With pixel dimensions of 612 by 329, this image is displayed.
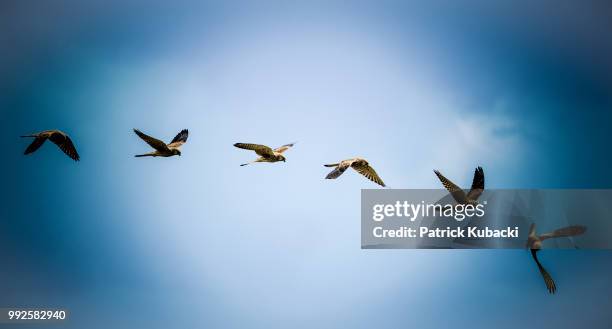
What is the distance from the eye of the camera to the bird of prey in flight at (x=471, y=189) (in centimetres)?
969

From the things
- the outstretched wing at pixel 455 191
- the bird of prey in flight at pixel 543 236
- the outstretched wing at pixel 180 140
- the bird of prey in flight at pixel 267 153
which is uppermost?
the outstretched wing at pixel 180 140

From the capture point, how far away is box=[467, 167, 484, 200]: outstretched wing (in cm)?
968

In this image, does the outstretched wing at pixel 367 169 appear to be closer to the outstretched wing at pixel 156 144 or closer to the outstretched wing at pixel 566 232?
the outstretched wing at pixel 156 144

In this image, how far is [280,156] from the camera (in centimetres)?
1072

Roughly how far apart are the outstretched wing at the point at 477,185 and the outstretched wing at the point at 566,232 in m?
2.05

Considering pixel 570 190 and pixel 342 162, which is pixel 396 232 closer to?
pixel 342 162

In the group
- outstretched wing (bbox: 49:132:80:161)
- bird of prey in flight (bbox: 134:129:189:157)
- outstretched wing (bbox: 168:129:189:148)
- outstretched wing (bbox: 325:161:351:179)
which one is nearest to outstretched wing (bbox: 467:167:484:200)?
outstretched wing (bbox: 325:161:351:179)

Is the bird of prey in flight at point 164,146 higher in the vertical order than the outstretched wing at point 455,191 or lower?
higher

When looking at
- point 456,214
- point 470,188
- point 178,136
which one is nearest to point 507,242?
point 456,214

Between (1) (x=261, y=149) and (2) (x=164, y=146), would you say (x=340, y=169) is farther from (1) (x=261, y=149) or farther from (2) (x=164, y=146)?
(2) (x=164, y=146)

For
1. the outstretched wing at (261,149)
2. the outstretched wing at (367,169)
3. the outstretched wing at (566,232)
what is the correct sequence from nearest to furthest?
the outstretched wing at (261,149) < the outstretched wing at (367,169) < the outstretched wing at (566,232)

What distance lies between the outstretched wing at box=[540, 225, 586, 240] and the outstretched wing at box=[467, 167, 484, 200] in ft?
6.74

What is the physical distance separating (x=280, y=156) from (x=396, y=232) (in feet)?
9.28

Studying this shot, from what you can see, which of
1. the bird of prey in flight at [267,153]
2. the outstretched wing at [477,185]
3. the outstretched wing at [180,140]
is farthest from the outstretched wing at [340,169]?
the outstretched wing at [180,140]
